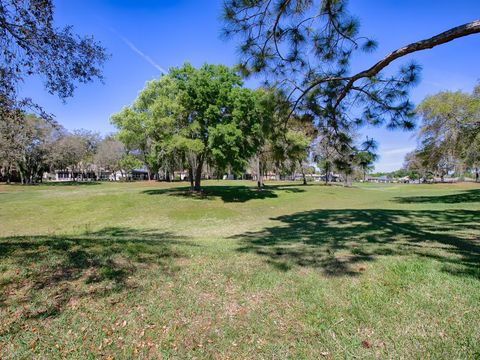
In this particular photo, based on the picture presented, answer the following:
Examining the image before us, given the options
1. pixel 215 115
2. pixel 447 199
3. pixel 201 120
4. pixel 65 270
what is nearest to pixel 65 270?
pixel 65 270

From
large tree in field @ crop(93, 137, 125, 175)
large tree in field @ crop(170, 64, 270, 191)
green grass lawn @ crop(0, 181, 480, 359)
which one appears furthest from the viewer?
large tree in field @ crop(93, 137, 125, 175)

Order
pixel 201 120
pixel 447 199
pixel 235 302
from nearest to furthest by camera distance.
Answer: pixel 235 302 < pixel 447 199 < pixel 201 120

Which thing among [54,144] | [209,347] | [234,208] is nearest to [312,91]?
[209,347]

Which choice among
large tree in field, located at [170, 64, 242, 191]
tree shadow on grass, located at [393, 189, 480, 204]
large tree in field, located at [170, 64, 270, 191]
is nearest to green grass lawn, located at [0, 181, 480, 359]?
large tree in field, located at [170, 64, 270, 191]

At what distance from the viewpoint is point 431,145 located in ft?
63.8

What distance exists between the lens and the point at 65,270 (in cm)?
370

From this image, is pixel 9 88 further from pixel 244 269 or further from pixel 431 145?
pixel 431 145

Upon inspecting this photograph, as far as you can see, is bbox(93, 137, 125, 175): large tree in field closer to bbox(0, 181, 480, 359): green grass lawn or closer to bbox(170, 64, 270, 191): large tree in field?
bbox(170, 64, 270, 191): large tree in field

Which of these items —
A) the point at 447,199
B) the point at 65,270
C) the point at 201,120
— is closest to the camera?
the point at 65,270

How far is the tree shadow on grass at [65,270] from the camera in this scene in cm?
308

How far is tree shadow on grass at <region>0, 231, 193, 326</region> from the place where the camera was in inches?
121

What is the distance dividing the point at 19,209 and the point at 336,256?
1789 cm

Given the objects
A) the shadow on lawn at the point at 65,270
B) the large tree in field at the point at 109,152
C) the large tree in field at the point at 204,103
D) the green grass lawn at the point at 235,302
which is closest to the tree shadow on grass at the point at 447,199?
the large tree in field at the point at 204,103

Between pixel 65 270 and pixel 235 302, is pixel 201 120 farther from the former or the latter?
pixel 235 302
